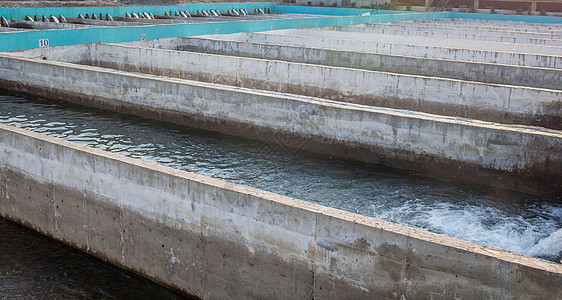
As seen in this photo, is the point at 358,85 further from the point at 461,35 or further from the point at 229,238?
the point at 461,35

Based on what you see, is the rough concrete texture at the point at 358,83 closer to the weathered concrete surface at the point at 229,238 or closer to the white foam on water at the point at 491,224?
the white foam on water at the point at 491,224

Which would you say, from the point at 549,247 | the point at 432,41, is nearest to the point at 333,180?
the point at 549,247

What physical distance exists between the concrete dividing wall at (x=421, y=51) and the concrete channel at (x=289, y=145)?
0.23 feet

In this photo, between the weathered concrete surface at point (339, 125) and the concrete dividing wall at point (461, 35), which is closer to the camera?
the weathered concrete surface at point (339, 125)

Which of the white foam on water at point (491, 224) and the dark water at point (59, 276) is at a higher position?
the white foam on water at point (491, 224)

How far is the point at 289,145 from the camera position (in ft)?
39.7

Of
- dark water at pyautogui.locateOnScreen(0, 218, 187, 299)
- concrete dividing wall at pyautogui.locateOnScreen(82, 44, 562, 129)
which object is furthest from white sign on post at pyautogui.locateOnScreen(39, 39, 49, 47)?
dark water at pyautogui.locateOnScreen(0, 218, 187, 299)

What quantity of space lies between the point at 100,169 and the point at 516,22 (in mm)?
33315

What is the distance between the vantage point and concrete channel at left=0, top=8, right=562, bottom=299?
5887mm

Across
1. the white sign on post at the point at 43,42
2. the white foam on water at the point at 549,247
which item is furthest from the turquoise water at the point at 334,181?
the white sign on post at the point at 43,42

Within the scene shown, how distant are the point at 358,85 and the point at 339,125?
400 cm

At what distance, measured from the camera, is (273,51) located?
20297mm

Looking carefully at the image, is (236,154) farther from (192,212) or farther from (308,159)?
(192,212)

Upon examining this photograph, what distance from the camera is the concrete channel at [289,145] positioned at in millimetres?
5887
